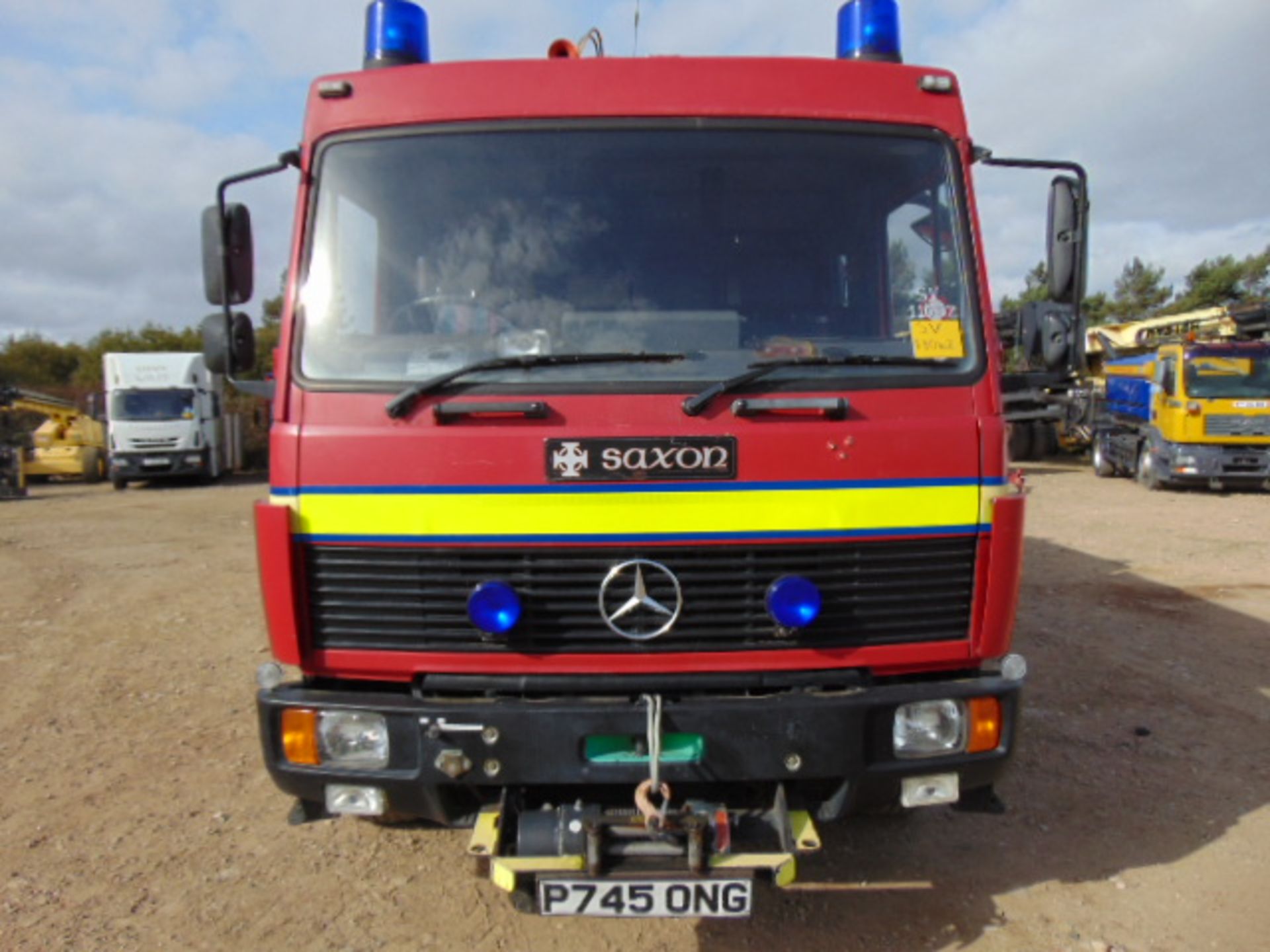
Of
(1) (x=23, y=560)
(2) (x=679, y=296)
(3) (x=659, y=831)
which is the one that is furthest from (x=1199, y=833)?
(1) (x=23, y=560)

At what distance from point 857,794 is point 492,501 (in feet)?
4.55

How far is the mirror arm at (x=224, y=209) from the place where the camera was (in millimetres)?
3117

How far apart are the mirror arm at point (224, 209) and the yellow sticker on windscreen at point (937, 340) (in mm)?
2083

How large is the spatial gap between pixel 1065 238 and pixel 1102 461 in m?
17.7

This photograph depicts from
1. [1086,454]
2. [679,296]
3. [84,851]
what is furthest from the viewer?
[1086,454]

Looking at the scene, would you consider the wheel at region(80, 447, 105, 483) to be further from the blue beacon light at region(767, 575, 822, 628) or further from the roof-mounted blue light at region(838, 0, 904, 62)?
the blue beacon light at region(767, 575, 822, 628)

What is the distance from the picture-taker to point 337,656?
112 inches

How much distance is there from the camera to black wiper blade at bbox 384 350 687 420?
2.76 m

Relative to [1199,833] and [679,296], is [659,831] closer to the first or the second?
[679,296]

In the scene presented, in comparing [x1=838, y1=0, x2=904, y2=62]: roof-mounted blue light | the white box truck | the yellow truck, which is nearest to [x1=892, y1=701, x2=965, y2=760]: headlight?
[x1=838, y1=0, x2=904, y2=62]: roof-mounted blue light

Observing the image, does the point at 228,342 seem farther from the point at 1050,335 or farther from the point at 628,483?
the point at 1050,335

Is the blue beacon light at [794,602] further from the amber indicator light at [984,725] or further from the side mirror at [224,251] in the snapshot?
the side mirror at [224,251]

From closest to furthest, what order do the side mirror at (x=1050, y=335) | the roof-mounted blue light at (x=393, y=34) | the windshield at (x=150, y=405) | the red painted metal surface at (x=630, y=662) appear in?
the red painted metal surface at (x=630, y=662) → the side mirror at (x=1050, y=335) → the roof-mounted blue light at (x=393, y=34) → the windshield at (x=150, y=405)

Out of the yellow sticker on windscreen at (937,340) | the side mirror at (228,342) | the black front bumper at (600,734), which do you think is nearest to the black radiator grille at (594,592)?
the black front bumper at (600,734)
